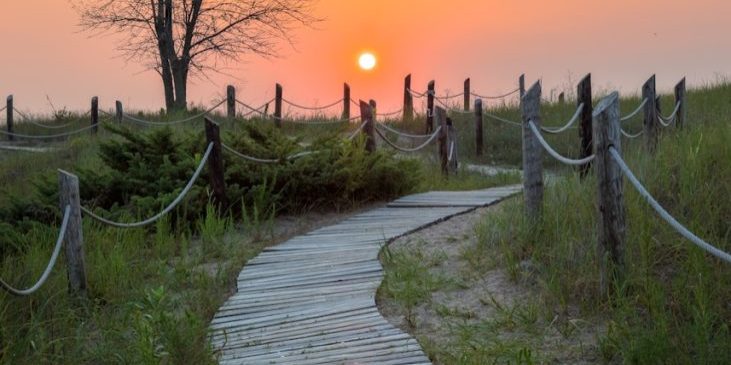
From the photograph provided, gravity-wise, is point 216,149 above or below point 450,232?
above

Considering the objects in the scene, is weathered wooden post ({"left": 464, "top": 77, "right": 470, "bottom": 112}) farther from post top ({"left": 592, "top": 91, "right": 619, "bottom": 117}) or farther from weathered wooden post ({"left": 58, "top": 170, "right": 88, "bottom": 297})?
post top ({"left": 592, "top": 91, "right": 619, "bottom": 117})

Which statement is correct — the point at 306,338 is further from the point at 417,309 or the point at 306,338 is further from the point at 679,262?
the point at 679,262

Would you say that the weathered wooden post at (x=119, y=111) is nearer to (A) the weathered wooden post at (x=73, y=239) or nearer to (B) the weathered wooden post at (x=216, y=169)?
(B) the weathered wooden post at (x=216, y=169)

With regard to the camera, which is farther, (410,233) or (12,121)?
(12,121)

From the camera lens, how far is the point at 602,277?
16.8 feet

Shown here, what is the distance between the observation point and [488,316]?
530cm

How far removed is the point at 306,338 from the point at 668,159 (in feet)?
11.0

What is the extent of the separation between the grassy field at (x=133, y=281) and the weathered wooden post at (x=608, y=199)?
2.42 m

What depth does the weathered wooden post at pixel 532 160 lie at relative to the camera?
21.9 ft

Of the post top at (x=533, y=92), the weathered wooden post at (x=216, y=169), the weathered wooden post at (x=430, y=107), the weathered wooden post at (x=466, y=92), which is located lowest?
the weathered wooden post at (x=216, y=169)

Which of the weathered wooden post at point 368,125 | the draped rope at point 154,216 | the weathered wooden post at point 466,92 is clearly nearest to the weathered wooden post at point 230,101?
the weathered wooden post at point 466,92

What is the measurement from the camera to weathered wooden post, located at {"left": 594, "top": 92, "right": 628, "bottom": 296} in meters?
5.05

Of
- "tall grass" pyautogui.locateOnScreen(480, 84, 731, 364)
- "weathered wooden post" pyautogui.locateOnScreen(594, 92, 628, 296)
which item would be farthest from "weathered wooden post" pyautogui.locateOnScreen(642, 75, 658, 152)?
"weathered wooden post" pyautogui.locateOnScreen(594, 92, 628, 296)

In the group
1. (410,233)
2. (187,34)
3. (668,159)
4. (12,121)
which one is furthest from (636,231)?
(12,121)
